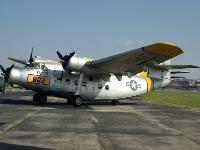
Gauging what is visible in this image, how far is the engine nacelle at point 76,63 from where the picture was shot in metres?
23.7

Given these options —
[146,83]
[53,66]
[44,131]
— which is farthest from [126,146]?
[146,83]

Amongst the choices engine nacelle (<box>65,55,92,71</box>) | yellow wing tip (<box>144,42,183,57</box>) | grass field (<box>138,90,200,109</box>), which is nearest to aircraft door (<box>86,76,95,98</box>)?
engine nacelle (<box>65,55,92,71</box>)

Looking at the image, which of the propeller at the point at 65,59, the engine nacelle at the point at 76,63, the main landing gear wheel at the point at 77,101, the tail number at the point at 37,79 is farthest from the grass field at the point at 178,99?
the tail number at the point at 37,79

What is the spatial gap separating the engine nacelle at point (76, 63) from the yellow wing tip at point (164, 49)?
18.4 feet

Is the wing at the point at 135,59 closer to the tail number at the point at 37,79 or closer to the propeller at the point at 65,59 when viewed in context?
the propeller at the point at 65,59

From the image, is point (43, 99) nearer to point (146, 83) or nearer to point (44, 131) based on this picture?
point (146, 83)

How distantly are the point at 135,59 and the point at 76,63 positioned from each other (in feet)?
14.1

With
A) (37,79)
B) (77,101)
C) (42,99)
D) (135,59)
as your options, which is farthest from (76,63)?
(42,99)

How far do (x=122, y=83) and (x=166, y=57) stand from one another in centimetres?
735

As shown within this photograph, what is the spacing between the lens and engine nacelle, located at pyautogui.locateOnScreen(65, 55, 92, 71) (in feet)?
77.7

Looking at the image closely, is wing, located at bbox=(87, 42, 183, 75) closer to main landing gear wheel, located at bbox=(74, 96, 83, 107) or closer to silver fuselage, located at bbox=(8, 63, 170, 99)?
silver fuselage, located at bbox=(8, 63, 170, 99)

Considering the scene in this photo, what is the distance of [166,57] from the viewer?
21750 millimetres

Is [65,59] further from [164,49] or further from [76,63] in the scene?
[164,49]

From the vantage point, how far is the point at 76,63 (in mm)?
23875
